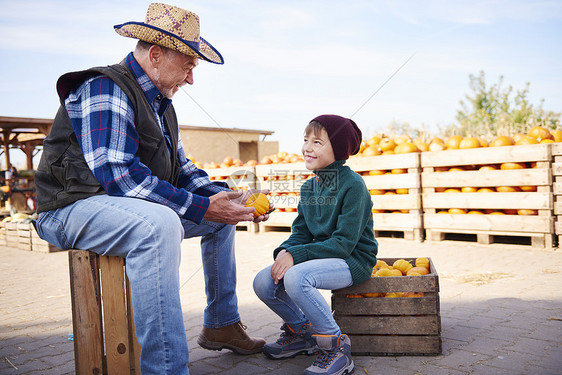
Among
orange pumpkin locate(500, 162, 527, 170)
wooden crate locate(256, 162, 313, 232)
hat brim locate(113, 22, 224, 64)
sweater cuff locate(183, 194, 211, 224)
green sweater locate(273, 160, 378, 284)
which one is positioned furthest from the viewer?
wooden crate locate(256, 162, 313, 232)

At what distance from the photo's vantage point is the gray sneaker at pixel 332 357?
96.7 inches

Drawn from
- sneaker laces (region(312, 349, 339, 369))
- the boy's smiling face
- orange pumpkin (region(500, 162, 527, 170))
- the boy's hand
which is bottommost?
sneaker laces (region(312, 349, 339, 369))

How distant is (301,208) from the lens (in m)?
3.06

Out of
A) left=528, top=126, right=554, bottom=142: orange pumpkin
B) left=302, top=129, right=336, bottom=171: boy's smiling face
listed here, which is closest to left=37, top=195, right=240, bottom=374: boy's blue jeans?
left=302, top=129, right=336, bottom=171: boy's smiling face

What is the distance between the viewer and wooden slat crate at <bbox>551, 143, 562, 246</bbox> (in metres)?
5.95

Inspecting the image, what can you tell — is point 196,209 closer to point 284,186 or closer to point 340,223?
point 340,223

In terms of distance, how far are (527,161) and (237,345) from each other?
510cm

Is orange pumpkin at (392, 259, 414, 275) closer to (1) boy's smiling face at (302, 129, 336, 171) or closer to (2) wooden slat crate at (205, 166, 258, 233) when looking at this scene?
(1) boy's smiling face at (302, 129, 336, 171)

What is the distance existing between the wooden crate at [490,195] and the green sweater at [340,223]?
14.2ft

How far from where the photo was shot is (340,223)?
8.80 feet

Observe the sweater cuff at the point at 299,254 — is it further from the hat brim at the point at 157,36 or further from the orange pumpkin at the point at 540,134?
the orange pumpkin at the point at 540,134

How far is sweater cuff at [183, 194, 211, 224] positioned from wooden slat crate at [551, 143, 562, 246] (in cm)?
540

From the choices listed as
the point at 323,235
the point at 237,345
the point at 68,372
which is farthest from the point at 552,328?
the point at 68,372

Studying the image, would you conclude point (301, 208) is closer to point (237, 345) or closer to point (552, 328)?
point (237, 345)
